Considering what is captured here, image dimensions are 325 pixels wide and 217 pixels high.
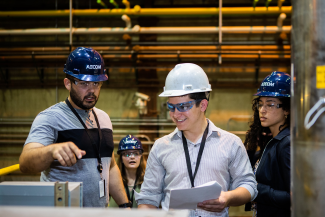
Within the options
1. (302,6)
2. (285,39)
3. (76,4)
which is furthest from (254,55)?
(302,6)

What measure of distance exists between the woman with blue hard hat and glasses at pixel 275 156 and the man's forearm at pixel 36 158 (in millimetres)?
1441

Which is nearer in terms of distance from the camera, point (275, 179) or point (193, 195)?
point (193, 195)

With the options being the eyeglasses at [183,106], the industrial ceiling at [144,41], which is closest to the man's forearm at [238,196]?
the eyeglasses at [183,106]

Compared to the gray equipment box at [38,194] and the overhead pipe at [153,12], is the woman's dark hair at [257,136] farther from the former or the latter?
the overhead pipe at [153,12]

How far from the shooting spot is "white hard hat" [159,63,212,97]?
5.87 feet

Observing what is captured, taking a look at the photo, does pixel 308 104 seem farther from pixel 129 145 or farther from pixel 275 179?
pixel 129 145

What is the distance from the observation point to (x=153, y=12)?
4.58m

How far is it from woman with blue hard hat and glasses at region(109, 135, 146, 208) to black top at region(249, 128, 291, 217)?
5.54 feet

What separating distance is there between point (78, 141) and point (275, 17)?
4244 millimetres

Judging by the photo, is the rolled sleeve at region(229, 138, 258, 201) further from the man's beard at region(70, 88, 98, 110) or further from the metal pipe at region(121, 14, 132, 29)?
the metal pipe at region(121, 14, 132, 29)

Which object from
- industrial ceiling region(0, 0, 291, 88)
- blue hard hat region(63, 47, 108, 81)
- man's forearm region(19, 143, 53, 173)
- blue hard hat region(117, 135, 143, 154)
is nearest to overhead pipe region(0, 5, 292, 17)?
industrial ceiling region(0, 0, 291, 88)

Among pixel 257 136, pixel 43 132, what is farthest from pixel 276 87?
pixel 43 132

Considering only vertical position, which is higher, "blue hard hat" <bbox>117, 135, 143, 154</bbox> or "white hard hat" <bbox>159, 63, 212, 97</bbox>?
"white hard hat" <bbox>159, 63, 212, 97</bbox>

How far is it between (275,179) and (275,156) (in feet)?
0.54
